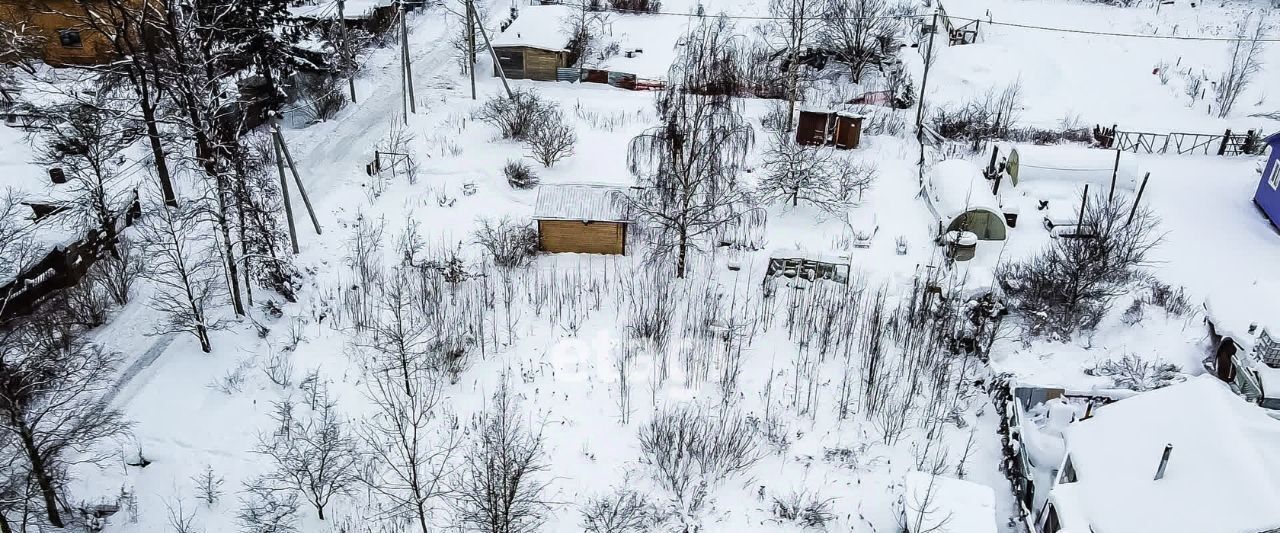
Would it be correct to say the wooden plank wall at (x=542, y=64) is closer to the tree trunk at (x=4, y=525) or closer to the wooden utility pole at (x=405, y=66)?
the wooden utility pole at (x=405, y=66)

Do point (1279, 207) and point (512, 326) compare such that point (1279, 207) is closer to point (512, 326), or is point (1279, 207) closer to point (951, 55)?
point (951, 55)

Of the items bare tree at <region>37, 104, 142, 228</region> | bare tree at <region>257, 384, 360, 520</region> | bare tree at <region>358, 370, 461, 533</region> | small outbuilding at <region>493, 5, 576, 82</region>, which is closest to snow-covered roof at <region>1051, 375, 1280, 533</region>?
bare tree at <region>358, 370, 461, 533</region>

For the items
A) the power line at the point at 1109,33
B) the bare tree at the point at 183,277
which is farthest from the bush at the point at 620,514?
the power line at the point at 1109,33

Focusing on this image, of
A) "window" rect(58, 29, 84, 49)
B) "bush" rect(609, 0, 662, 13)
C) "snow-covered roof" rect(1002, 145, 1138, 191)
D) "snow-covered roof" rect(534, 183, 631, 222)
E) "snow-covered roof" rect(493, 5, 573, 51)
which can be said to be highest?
"bush" rect(609, 0, 662, 13)

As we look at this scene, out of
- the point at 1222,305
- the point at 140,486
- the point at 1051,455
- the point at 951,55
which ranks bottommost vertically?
the point at 140,486

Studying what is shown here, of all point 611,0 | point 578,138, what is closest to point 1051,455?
point 578,138

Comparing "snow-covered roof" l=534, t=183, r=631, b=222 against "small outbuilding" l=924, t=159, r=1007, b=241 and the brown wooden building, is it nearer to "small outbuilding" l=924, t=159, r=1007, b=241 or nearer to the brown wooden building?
"small outbuilding" l=924, t=159, r=1007, b=241
